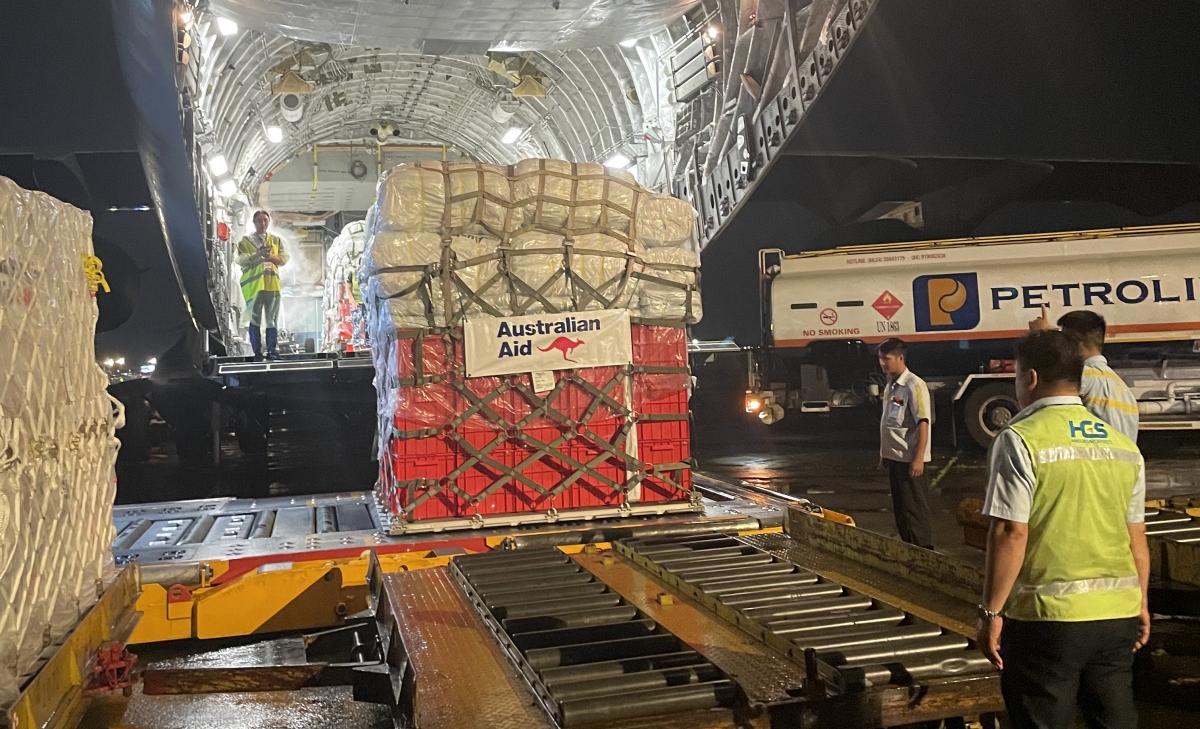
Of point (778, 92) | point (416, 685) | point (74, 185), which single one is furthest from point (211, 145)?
point (416, 685)

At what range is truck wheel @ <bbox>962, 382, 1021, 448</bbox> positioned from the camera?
43.3 feet

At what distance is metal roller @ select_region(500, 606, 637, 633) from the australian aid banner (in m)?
2.47

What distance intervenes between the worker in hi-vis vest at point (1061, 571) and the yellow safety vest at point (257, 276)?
34.4 ft

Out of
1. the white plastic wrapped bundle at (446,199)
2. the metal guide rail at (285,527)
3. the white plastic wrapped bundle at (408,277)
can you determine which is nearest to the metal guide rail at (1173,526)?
the metal guide rail at (285,527)

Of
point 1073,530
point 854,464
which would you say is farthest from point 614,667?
point 854,464

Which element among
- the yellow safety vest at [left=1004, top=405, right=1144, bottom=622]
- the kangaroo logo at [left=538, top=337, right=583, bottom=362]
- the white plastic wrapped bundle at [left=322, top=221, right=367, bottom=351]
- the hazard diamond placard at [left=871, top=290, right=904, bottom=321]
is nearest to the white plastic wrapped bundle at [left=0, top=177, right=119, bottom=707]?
the kangaroo logo at [left=538, top=337, right=583, bottom=362]

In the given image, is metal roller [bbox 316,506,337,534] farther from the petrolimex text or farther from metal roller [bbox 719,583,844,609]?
the petrolimex text

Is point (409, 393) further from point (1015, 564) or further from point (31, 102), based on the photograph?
point (31, 102)

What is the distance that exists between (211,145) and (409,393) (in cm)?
761

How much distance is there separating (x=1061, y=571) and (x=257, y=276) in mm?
10826

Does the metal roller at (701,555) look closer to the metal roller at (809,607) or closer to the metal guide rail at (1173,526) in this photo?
the metal roller at (809,607)

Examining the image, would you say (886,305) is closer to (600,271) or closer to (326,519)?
(600,271)

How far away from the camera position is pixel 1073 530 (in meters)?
2.90

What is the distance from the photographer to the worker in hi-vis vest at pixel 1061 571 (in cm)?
285
